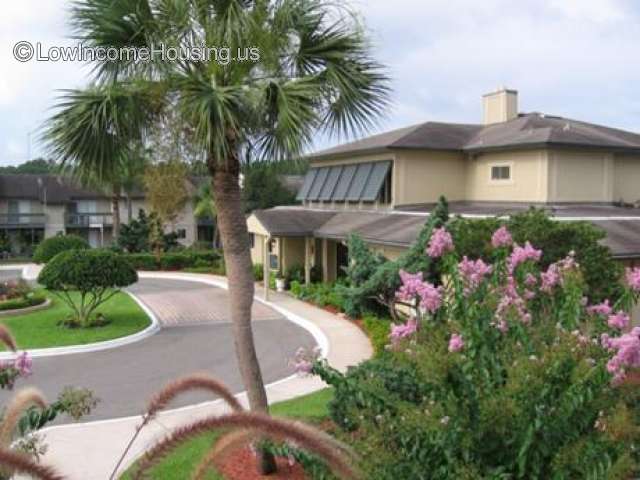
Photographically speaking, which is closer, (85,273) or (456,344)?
(456,344)

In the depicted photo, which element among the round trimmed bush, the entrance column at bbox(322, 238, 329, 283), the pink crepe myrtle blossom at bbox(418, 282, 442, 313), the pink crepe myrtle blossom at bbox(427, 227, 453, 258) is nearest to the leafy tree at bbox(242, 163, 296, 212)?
the round trimmed bush

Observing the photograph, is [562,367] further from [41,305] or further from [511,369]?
[41,305]

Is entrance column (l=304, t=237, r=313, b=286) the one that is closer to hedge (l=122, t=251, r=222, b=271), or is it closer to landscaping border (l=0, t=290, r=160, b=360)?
landscaping border (l=0, t=290, r=160, b=360)

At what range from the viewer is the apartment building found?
55188mm

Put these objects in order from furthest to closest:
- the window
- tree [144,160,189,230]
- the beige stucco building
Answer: tree [144,160,189,230] → the window → the beige stucco building

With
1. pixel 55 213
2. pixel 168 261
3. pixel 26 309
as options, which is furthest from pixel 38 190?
pixel 26 309

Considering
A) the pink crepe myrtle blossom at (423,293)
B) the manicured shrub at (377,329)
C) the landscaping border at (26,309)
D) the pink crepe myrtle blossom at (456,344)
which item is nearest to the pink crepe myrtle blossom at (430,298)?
the pink crepe myrtle blossom at (423,293)

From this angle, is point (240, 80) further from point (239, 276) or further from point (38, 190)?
point (38, 190)

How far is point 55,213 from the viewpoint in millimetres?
56312

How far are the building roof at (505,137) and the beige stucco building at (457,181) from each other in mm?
57

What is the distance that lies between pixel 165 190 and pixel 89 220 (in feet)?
63.4

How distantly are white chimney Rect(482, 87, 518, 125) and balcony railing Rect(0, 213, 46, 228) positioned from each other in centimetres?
4061

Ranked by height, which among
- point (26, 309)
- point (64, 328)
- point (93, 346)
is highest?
point (26, 309)

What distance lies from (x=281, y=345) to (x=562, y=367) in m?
14.6
